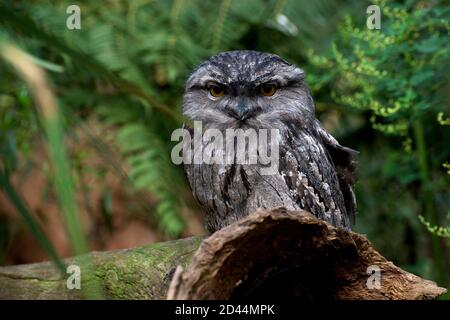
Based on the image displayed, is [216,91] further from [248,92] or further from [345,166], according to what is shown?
[345,166]

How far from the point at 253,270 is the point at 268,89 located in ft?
2.60

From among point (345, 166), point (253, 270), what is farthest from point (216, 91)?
point (253, 270)

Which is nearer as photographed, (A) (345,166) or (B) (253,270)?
(B) (253,270)

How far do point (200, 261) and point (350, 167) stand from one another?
45.3 inches

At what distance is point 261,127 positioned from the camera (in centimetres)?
228

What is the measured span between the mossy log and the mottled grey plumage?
0.22 m

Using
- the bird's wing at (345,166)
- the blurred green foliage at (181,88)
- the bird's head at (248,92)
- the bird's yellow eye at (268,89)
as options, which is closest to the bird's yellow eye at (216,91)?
the bird's head at (248,92)

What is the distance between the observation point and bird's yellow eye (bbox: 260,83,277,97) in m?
2.29

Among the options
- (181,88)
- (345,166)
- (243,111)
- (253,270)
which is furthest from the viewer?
(181,88)

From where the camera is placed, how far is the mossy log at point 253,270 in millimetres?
1552

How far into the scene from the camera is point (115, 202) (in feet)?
14.5

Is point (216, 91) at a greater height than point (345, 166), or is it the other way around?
point (216, 91)

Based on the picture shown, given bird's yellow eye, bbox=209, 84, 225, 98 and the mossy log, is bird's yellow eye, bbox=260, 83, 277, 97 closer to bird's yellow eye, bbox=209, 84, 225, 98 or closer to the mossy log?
bird's yellow eye, bbox=209, 84, 225, 98
